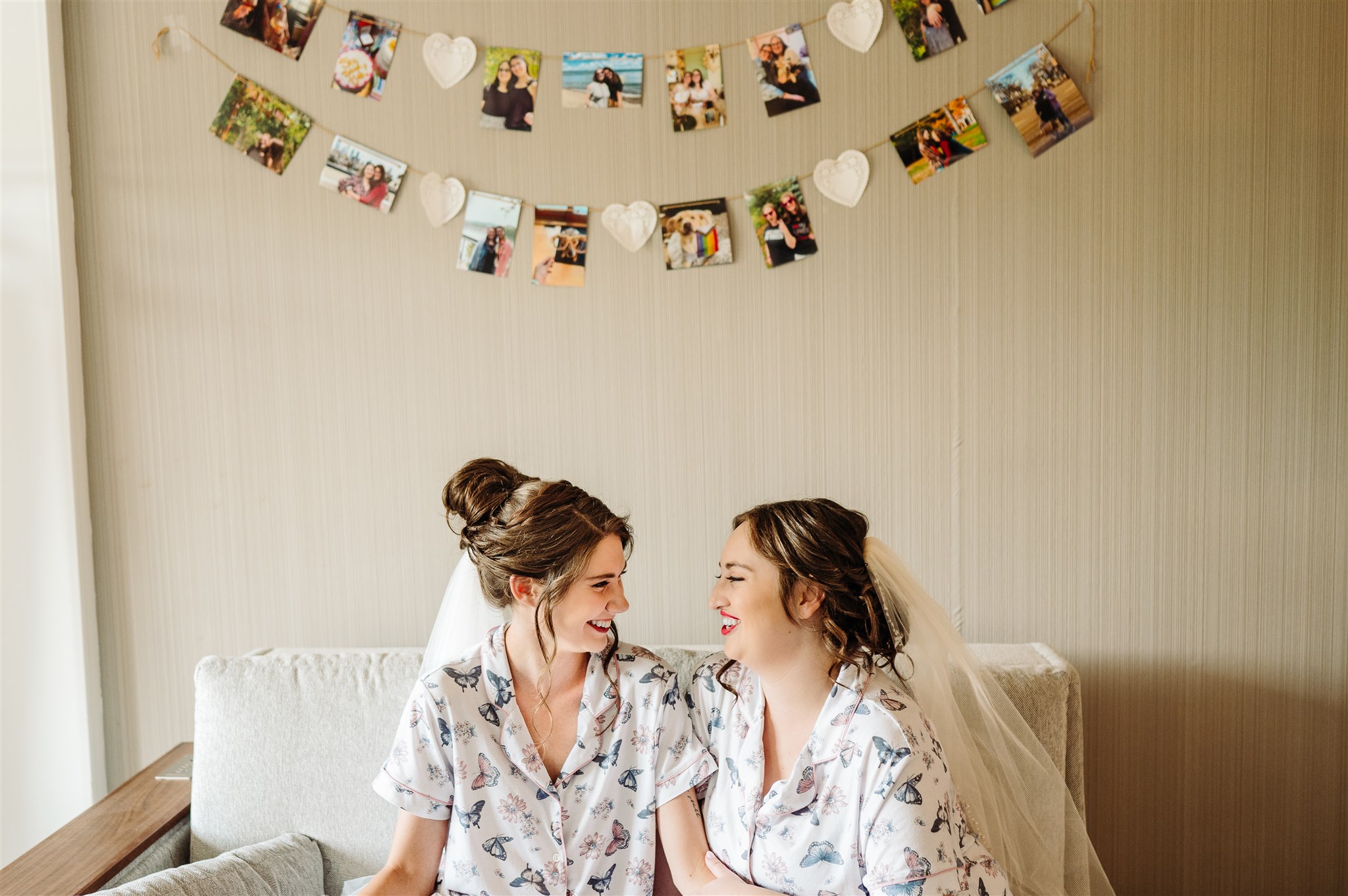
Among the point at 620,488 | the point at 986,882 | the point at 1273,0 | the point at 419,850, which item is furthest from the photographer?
the point at 620,488

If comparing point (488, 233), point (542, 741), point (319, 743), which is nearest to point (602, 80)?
point (488, 233)

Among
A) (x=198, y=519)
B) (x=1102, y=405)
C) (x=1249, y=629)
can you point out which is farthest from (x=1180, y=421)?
(x=198, y=519)

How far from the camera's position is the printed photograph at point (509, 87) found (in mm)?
1985

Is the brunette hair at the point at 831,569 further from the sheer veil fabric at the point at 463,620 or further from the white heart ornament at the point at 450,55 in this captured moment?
the white heart ornament at the point at 450,55

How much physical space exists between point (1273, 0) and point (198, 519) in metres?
2.55

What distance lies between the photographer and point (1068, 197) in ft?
6.42

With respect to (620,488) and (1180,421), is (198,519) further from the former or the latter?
(1180,421)

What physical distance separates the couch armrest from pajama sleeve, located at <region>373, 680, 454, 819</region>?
0.48 meters

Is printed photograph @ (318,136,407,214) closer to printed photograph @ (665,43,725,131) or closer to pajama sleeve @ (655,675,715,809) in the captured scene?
printed photograph @ (665,43,725,131)

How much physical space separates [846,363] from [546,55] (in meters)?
0.92

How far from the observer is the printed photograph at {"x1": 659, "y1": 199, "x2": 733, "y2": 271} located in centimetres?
199

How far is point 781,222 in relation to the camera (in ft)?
6.49

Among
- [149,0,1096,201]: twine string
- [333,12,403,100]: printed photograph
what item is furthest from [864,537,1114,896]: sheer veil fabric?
[333,12,403,100]: printed photograph

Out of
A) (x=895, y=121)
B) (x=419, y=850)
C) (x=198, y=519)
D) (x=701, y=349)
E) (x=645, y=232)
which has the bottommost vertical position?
(x=419, y=850)
